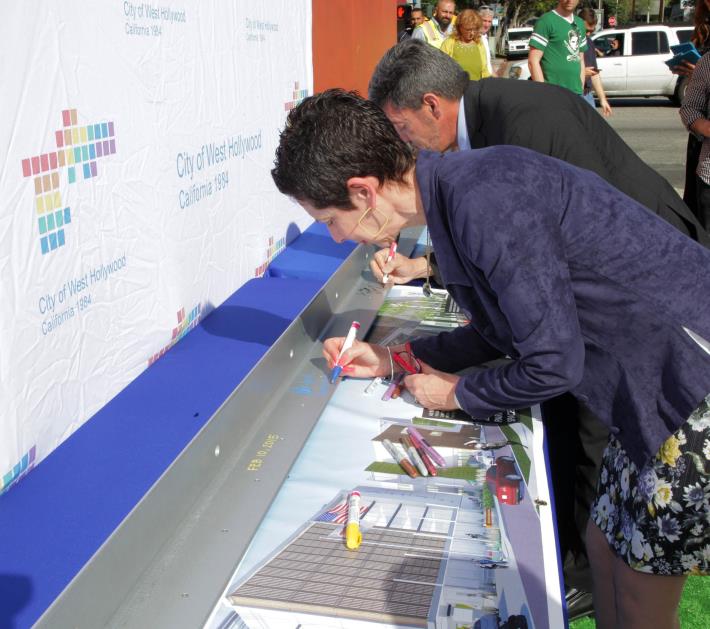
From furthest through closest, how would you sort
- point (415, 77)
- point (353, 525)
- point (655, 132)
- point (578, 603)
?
point (655, 132) → point (578, 603) → point (415, 77) → point (353, 525)

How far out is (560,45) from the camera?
24.0ft

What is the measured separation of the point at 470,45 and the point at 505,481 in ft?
21.8

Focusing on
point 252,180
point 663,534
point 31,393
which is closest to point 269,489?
point 31,393

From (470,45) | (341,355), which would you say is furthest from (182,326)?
(470,45)

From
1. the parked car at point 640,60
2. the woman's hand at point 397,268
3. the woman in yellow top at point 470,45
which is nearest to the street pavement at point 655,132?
the parked car at point 640,60

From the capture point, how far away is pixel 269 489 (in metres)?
1.42

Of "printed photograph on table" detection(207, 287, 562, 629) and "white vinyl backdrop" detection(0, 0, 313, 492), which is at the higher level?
"white vinyl backdrop" detection(0, 0, 313, 492)

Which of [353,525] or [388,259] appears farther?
[388,259]

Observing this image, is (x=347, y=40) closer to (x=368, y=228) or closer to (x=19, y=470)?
(x=368, y=228)

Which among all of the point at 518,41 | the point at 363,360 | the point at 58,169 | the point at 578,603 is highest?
the point at 518,41

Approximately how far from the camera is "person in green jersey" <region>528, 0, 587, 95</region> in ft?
23.8

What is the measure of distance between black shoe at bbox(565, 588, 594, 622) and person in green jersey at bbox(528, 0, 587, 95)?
579 centimetres

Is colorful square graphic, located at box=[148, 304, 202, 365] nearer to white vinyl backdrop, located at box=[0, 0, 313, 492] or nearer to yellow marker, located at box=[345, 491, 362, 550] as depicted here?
white vinyl backdrop, located at box=[0, 0, 313, 492]

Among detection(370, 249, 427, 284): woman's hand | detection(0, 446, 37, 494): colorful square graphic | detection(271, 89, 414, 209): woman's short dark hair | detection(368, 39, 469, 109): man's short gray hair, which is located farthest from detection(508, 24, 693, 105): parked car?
detection(0, 446, 37, 494): colorful square graphic
